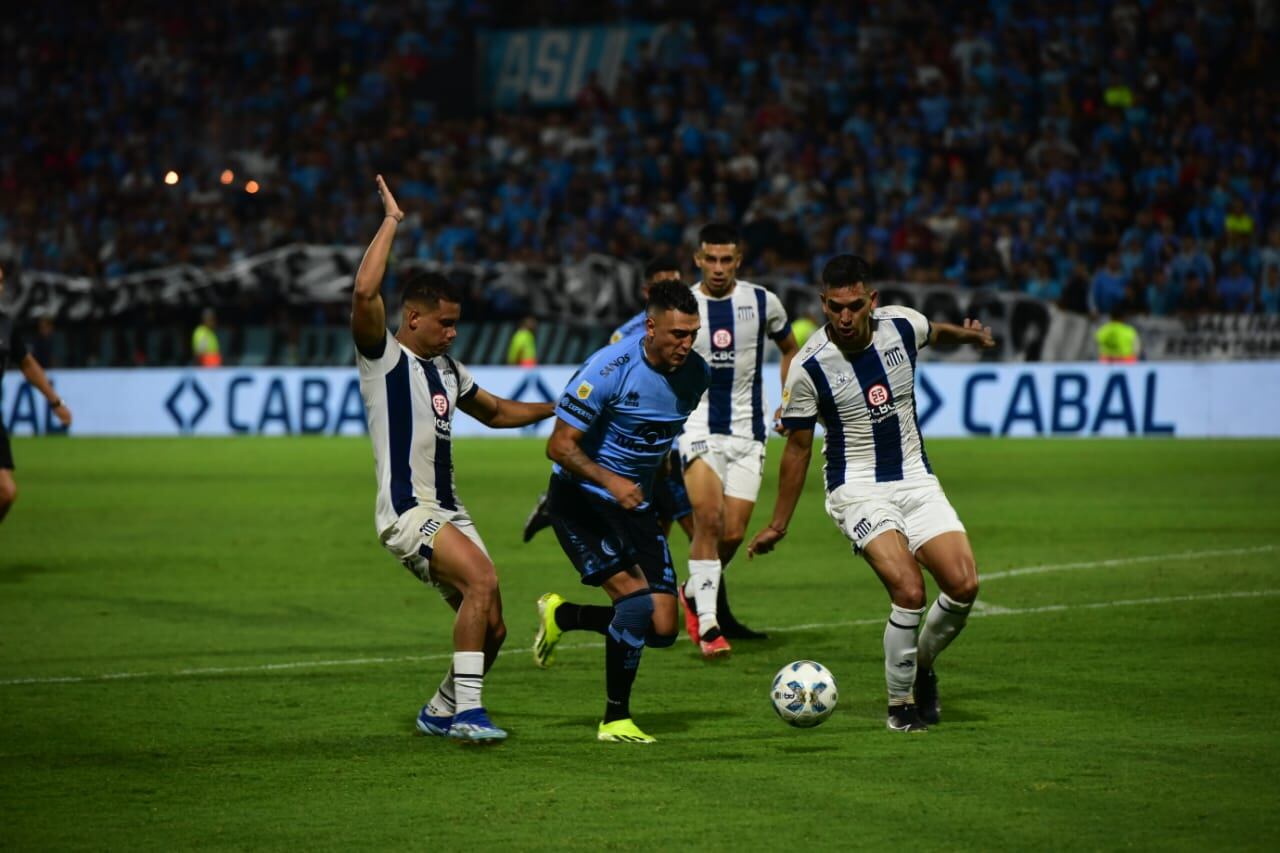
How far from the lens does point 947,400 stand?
2492 cm

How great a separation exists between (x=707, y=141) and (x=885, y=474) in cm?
2406

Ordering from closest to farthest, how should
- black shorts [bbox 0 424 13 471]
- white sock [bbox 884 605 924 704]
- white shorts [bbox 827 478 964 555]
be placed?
white sock [bbox 884 605 924 704] → white shorts [bbox 827 478 964 555] → black shorts [bbox 0 424 13 471]

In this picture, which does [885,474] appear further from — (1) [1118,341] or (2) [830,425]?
(1) [1118,341]

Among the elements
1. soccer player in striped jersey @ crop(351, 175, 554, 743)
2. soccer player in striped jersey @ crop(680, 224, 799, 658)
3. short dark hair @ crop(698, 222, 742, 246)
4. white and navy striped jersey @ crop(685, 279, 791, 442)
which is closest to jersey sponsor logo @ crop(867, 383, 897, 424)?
soccer player in striped jersey @ crop(351, 175, 554, 743)

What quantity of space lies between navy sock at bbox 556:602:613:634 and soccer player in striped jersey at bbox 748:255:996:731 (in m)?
0.71

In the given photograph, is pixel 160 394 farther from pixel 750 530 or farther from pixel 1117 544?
pixel 1117 544

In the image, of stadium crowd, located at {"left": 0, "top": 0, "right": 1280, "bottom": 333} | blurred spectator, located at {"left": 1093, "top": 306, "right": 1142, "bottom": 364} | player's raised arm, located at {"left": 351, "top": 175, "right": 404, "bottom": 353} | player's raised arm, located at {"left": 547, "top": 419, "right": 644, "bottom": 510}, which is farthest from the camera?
stadium crowd, located at {"left": 0, "top": 0, "right": 1280, "bottom": 333}

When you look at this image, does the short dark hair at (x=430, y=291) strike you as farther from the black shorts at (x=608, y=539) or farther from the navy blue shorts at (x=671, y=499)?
the navy blue shorts at (x=671, y=499)

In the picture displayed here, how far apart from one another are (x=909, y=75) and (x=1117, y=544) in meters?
18.3

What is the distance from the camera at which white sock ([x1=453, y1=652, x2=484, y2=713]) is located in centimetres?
728

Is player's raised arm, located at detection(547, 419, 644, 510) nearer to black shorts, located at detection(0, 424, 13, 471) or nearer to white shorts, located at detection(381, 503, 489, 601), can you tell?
white shorts, located at detection(381, 503, 489, 601)

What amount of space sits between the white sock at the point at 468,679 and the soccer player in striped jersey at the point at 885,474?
4.34ft

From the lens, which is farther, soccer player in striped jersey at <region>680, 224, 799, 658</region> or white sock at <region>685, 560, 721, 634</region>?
soccer player in striped jersey at <region>680, 224, 799, 658</region>

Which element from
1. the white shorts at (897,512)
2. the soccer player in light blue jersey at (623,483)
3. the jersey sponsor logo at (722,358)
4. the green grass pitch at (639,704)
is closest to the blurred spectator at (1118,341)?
the green grass pitch at (639,704)
